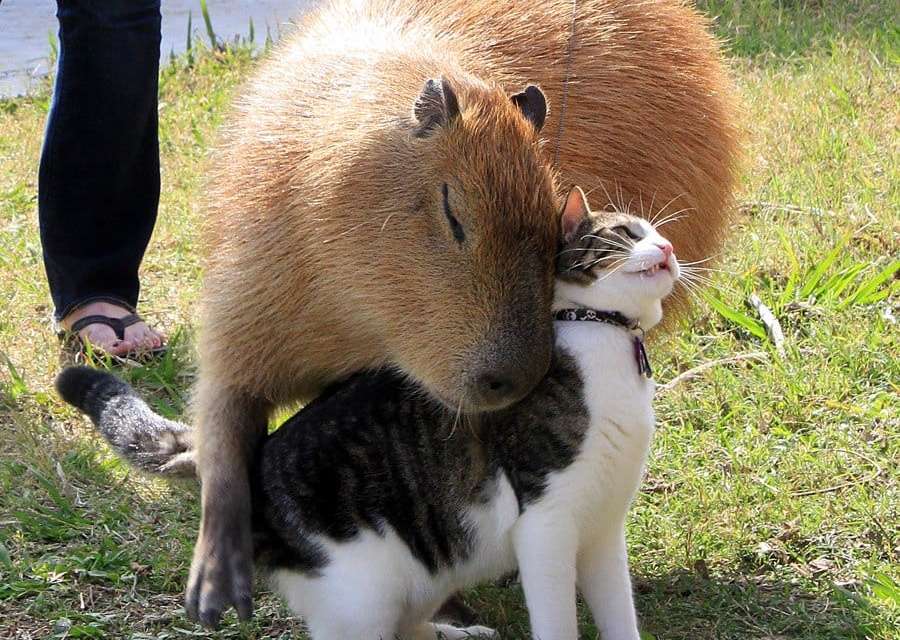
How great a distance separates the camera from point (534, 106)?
9.39 ft

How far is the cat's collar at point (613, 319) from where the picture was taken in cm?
272

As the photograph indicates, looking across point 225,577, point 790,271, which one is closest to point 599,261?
point 225,577

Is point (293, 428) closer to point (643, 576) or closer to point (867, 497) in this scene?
point (643, 576)

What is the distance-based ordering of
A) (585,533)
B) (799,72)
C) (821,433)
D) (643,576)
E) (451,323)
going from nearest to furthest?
1. (451,323)
2. (585,533)
3. (643,576)
4. (821,433)
5. (799,72)

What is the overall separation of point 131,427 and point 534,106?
4.34 ft

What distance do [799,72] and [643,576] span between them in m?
4.01

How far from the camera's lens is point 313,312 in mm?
2941

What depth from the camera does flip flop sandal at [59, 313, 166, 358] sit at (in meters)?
4.57

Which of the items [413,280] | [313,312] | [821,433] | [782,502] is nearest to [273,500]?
[313,312]

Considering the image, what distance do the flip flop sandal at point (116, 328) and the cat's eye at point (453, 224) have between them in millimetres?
2188

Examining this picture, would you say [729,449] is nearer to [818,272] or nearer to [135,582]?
[818,272]

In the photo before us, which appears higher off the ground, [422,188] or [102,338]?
[422,188]

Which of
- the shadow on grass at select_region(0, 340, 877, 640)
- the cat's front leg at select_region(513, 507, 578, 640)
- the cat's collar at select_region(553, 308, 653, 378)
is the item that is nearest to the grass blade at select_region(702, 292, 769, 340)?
the shadow on grass at select_region(0, 340, 877, 640)

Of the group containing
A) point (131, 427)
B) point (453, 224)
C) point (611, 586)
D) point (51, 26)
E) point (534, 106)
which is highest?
point (534, 106)
